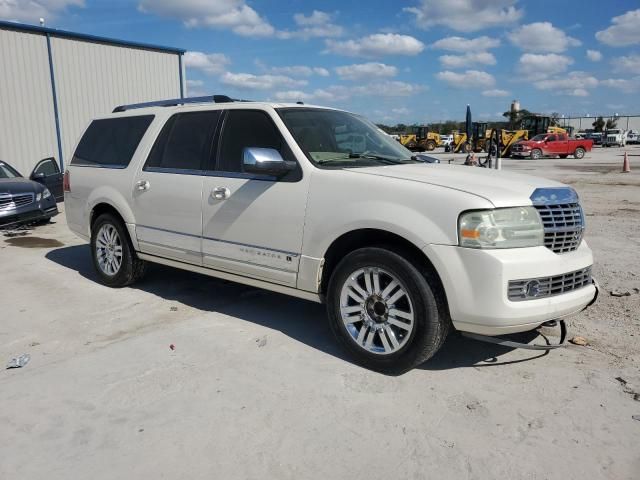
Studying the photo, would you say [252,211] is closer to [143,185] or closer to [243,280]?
[243,280]

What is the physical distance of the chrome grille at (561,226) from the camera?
3532 millimetres

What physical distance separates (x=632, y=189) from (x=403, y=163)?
44.2 ft

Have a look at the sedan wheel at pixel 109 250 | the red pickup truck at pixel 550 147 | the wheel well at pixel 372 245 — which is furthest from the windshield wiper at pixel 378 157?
the red pickup truck at pixel 550 147

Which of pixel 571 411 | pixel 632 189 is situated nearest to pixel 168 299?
pixel 571 411

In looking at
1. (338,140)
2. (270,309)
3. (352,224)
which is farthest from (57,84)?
(352,224)

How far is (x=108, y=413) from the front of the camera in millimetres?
3275

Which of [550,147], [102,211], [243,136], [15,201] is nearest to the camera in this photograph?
[243,136]

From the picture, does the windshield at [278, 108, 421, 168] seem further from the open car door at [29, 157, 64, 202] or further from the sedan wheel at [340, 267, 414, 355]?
the open car door at [29, 157, 64, 202]

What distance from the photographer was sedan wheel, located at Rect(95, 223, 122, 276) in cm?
589

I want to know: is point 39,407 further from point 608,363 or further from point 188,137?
point 608,363

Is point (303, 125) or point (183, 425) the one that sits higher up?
point (303, 125)

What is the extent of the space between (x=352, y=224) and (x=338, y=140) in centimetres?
109

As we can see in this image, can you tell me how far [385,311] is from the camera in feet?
12.3

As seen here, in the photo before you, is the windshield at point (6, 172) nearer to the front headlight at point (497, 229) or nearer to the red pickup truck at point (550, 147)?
the front headlight at point (497, 229)
